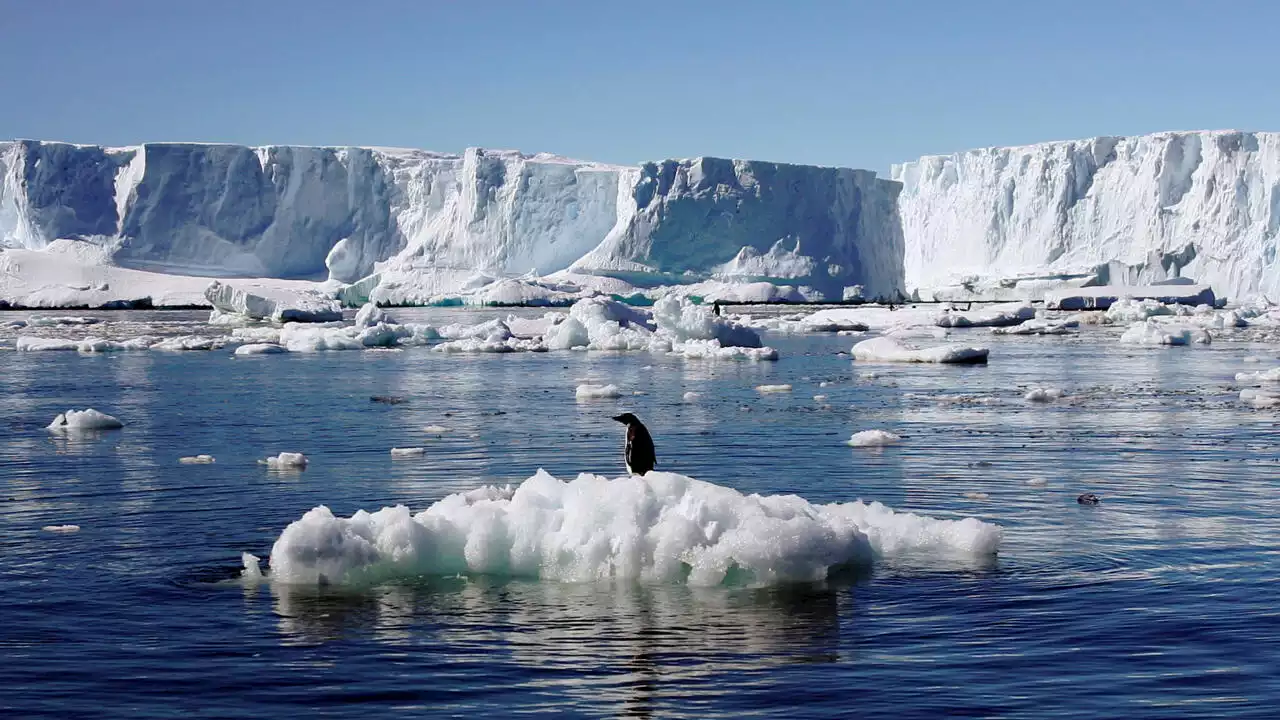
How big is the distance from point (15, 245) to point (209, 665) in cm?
9097

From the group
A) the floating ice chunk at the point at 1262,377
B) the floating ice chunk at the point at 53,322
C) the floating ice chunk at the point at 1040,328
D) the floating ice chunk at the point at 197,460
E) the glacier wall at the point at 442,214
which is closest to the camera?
the floating ice chunk at the point at 197,460

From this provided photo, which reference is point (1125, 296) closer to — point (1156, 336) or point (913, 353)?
point (1156, 336)

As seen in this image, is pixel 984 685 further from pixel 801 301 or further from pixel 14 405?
pixel 801 301

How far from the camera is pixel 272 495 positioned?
1106cm

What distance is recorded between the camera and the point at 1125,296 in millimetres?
70188

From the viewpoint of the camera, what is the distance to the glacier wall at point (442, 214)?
7919 centimetres

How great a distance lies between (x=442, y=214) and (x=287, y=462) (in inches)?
3087

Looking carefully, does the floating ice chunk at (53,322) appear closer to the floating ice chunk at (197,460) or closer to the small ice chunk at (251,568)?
the floating ice chunk at (197,460)

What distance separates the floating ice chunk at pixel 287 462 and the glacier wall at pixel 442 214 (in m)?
66.0

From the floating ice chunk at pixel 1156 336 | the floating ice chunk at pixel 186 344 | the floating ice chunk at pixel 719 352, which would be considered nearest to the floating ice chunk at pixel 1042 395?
the floating ice chunk at pixel 719 352

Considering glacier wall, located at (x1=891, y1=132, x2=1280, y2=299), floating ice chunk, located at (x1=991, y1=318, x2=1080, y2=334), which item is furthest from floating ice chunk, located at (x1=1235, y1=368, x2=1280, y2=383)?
glacier wall, located at (x1=891, y1=132, x2=1280, y2=299)

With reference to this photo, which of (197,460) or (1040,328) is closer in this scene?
(197,460)

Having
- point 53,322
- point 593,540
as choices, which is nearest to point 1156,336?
point 593,540

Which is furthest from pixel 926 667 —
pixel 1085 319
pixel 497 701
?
pixel 1085 319
